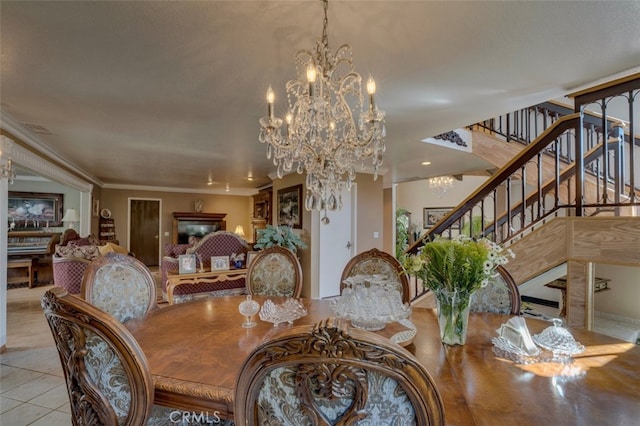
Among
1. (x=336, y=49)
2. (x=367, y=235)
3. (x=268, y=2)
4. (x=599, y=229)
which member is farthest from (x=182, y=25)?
(x=367, y=235)

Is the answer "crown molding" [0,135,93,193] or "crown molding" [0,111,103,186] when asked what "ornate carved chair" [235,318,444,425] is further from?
"crown molding" [0,111,103,186]

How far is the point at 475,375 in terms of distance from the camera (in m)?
1.01

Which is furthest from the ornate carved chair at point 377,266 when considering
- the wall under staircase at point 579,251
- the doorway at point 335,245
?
the doorway at point 335,245

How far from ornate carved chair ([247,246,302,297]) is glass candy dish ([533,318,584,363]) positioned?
5.22ft

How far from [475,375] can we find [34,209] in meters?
9.88

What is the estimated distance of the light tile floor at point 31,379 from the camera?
6.30 feet

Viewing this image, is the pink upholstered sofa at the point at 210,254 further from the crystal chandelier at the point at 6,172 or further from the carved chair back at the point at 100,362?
the carved chair back at the point at 100,362

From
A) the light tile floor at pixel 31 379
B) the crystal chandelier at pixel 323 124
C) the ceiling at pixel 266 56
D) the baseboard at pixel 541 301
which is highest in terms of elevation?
the ceiling at pixel 266 56

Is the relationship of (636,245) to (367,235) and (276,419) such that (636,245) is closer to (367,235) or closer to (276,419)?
(276,419)

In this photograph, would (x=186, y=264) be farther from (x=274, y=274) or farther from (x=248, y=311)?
(x=248, y=311)

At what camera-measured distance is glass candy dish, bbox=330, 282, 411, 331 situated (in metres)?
1.30

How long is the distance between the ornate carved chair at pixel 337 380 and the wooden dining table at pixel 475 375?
0.29 m

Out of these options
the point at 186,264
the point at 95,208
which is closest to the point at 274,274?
the point at 186,264

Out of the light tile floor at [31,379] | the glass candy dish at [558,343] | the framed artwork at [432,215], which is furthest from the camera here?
the framed artwork at [432,215]
